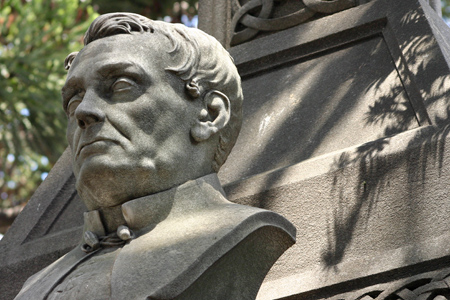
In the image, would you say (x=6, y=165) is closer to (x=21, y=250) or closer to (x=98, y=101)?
(x=21, y=250)

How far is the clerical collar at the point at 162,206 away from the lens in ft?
9.21

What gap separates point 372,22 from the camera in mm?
4219

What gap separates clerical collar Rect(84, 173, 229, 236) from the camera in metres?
2.81

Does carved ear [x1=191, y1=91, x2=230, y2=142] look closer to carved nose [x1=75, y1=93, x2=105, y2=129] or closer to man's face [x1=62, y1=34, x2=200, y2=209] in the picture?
man's face [x1=62, y1=34, x2=200, y2=209]

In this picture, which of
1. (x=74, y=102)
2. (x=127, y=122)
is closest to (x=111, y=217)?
(x=127, y=122)

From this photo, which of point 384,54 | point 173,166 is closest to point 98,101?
point 173,166

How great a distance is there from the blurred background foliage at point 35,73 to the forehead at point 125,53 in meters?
5.40

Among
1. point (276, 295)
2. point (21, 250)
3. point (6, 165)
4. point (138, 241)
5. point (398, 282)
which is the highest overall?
point (138, 241)

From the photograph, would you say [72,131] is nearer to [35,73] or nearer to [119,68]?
[119,68]

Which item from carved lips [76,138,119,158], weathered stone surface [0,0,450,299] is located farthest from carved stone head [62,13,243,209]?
weathered stone surface [0,0,450,299]

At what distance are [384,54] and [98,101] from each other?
1761 mm

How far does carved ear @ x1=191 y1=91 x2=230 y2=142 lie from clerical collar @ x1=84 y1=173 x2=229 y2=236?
0.17 m

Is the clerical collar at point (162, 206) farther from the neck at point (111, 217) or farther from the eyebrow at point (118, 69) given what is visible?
the eyebrow at point (118, 69)

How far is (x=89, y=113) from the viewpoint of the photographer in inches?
111
